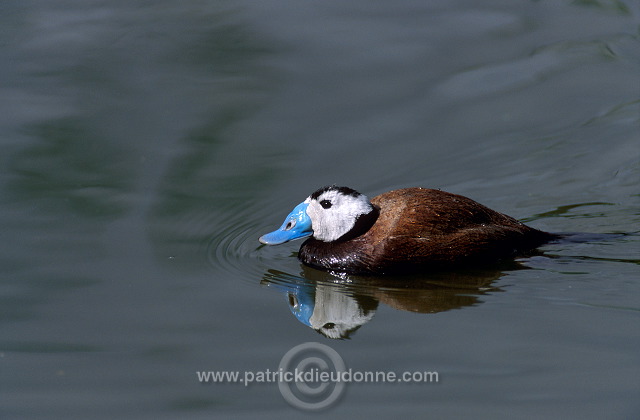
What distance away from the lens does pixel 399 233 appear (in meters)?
7.00

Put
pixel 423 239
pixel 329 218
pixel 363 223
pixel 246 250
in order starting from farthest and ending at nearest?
pixel 246 250
pixel 329 218
pixel 363 223
pixel 423 239

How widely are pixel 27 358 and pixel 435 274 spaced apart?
305 cm

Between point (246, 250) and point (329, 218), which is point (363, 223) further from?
point (246, 250)

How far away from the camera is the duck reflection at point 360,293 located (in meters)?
6.32

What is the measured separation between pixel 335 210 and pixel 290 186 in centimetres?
139

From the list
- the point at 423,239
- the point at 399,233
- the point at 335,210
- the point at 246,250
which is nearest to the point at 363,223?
the point at 335,210

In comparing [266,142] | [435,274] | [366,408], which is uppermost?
[266,142]

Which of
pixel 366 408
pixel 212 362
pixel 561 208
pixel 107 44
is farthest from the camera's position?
pixel 107 44

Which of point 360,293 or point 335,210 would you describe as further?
point 335,210

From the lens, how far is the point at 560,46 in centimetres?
1152

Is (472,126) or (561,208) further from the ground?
(472,126)

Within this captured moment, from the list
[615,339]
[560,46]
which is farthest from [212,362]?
[560,46]

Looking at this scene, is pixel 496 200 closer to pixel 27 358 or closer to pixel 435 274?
pixel 435 274

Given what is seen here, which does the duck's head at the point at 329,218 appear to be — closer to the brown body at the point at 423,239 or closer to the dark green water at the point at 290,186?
the brown body at the point at 423,239
